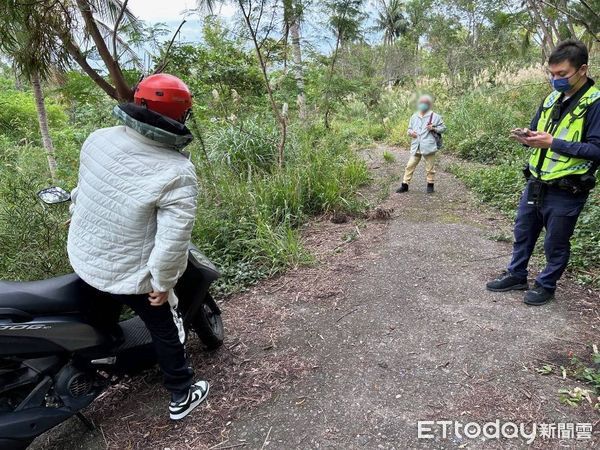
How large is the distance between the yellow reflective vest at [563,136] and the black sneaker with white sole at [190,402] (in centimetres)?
273

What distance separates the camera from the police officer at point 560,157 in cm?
255

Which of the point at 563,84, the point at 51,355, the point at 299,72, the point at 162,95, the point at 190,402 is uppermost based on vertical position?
the point at 299,72

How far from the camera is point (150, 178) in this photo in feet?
5.90

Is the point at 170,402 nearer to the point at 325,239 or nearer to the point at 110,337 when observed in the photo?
the point at 110,337

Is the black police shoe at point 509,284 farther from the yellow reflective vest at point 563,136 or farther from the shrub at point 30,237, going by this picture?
the shrub at point 30,237

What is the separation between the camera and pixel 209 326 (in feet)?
8.59

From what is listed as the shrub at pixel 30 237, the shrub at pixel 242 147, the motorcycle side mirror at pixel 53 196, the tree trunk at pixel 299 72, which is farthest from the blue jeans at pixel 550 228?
the tree trunk at pixel 299 72

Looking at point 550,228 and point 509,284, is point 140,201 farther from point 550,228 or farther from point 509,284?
point 509,284

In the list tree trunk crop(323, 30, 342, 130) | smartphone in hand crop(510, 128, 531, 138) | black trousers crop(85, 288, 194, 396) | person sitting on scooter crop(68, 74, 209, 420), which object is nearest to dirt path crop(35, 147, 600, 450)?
black trousers crop(85, 288, 194, 396)

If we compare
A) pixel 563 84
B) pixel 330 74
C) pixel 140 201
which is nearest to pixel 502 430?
pixel 140 201

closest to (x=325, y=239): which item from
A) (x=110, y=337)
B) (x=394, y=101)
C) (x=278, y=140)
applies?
(x=278, y=140)

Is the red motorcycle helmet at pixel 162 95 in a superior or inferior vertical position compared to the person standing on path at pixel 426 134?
superior

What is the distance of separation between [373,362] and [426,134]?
437 cm

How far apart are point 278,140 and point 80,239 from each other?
4378mm
